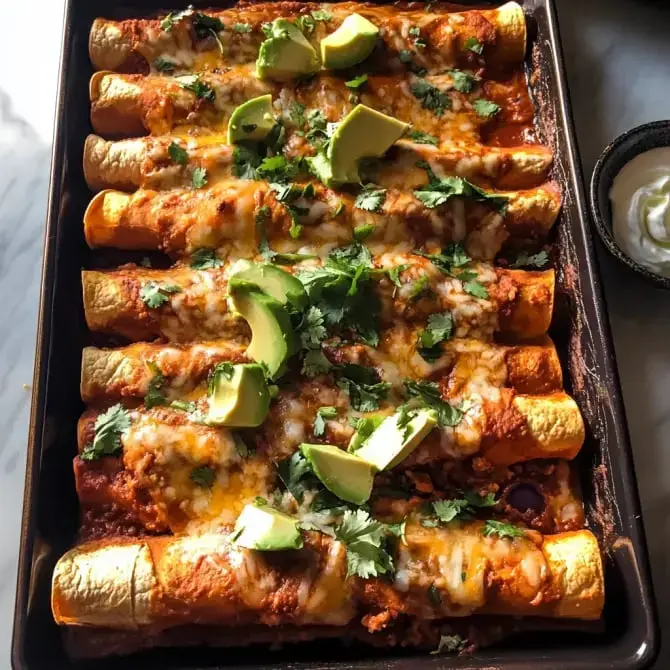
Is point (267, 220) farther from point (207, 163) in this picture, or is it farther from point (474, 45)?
point (474, 45)

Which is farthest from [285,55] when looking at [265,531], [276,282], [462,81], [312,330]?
[265,531]

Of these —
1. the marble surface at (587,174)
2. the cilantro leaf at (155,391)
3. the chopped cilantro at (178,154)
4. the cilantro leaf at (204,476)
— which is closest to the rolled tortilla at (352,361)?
the cilantro leaf at (155,391)

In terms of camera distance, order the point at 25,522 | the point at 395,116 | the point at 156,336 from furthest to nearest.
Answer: the point at 395,116, the point at 156,336, the point at 25,522

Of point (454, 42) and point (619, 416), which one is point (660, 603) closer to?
point (619, 416)

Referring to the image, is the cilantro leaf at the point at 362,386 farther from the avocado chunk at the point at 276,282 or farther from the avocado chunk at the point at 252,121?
the avocado chunk at the point at 252,121

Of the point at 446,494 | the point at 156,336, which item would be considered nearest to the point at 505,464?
the point at 446,494

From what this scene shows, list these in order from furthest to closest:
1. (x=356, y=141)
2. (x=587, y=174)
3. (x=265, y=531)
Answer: (x=587, y=174) < (x=356, y=141) < (x=265, y=531)

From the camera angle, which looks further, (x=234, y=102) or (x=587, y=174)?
(x=587, y=174)
